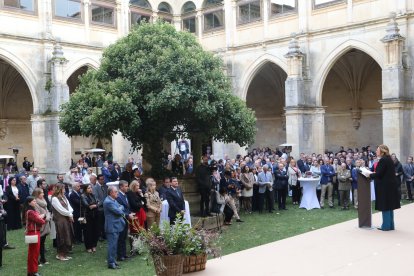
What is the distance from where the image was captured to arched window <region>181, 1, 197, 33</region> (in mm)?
28781

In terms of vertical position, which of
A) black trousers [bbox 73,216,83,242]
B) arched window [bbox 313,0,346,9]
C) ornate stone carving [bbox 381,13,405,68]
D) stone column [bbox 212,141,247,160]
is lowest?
black trousers [bbox 73,216,83,242]

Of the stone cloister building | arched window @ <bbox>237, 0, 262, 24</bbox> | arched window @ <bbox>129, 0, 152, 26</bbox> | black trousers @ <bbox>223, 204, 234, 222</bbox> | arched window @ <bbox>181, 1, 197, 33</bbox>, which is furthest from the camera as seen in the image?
arched window @ <bbox>181, 1, 197, 33</bbox>

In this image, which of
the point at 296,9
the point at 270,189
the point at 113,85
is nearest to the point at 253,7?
the point at 296,9

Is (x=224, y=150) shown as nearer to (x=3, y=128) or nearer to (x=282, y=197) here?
(x=282, y=197)

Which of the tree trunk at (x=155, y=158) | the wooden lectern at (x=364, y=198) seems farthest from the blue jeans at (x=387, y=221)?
the tree trunk at (x=155, y=158)

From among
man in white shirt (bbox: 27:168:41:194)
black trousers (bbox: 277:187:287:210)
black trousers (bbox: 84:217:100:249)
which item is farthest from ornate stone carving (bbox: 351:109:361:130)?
black trousers (bbox: 84:217:100:249)

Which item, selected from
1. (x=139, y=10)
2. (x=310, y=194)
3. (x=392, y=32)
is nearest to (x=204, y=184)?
(x=310, y=194)

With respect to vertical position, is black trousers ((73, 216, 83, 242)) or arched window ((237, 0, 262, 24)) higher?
arched window ((237, 0, 262, 24))

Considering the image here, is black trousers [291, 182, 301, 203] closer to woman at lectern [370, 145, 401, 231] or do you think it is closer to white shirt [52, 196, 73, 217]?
woman at lectern [370, 145, 401, 231]

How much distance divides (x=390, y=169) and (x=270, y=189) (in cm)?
581

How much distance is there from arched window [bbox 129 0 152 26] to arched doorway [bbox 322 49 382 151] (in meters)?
11.4

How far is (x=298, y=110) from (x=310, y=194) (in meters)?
8.32

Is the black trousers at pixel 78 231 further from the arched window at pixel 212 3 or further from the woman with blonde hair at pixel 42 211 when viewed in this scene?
the arched window at pixel 212 3

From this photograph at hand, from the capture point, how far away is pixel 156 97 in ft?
37.5
